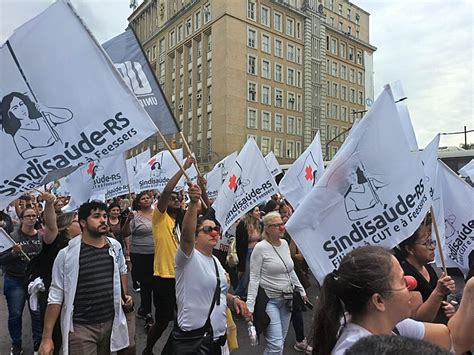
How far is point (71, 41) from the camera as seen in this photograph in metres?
3.60

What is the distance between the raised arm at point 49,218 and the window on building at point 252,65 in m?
46.3

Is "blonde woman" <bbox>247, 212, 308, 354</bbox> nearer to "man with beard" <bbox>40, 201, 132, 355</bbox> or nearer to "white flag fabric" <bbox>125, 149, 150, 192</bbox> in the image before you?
"man with beard" <bbox>40, 201, 132, 355</bbox>

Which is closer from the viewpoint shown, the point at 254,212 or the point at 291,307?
the point at 291,307

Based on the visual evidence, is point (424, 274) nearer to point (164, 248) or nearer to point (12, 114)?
A: point (164, 248)

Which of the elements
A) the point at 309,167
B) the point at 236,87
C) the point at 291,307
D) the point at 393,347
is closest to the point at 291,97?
the point at 236,87

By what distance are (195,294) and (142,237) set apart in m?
3.04

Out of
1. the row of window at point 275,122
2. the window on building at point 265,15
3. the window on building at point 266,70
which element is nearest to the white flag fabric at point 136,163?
the row of window at point 275,122

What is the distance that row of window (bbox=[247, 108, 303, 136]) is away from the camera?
48531mm

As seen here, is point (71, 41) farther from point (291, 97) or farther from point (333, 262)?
point (291, 97)

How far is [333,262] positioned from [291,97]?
5099 cm

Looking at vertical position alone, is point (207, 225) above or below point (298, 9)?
below

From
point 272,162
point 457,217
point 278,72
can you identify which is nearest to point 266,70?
point 278,72

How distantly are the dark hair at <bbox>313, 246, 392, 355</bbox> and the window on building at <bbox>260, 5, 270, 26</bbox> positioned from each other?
171ft

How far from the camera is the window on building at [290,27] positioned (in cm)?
5328
